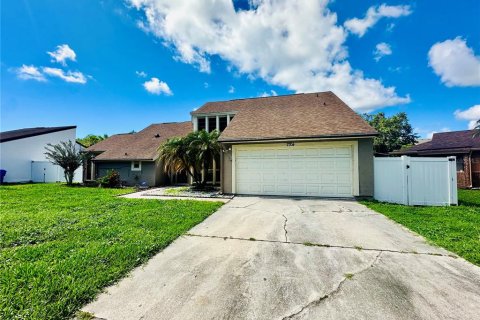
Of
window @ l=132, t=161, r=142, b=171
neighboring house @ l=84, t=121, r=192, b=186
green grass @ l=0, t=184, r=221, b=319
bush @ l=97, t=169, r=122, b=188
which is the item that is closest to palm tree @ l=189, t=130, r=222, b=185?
neighboring house @ l=84, t=121, r=192, b=186

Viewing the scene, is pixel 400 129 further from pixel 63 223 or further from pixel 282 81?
pixel 63 223

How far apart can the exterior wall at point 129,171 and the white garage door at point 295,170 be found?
22.2 feet

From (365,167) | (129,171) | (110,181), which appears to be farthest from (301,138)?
(110,181)

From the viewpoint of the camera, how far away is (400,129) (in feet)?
99.3

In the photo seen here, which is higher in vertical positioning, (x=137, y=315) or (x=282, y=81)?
(x=282, y=81)

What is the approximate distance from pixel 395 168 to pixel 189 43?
37.1 feet

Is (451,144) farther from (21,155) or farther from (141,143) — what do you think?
(21,155)

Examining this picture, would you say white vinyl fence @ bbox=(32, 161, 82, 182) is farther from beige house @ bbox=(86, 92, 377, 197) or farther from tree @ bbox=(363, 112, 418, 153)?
tree @ bbox=(363, 112, 418, 153)

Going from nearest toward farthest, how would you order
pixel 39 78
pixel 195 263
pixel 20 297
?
pixel 20 297 → pixel 195 263 → pixel 39 78

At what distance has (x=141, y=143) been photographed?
15.4m

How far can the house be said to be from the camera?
53.7ft

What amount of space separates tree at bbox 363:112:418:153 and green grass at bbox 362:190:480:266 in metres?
25.5

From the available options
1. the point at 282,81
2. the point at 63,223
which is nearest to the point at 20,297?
the point at 63,223

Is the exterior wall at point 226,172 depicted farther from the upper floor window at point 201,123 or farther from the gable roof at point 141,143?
the gable roof at point 141,143
